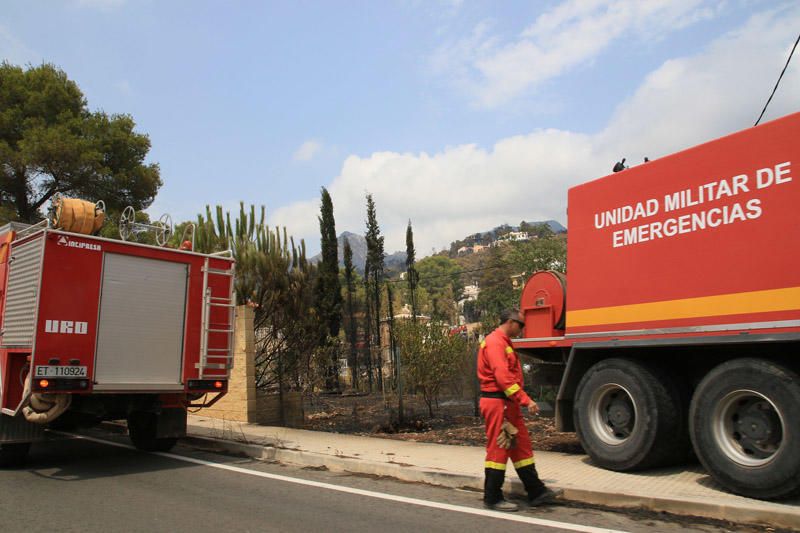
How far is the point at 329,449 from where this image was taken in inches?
347

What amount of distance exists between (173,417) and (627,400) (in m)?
6.36

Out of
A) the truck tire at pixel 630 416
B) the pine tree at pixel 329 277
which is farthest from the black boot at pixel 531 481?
the pine tree at pixel 329 277

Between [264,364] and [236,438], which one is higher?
[264,364]

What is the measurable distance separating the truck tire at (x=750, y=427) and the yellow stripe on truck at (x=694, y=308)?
0.50 metres

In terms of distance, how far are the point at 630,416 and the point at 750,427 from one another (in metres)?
1.34

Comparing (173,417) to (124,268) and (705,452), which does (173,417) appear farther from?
(705,452)

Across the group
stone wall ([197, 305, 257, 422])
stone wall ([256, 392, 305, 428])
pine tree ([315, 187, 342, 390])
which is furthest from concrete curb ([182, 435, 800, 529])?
pine tree ([315, 187, 342, 390])

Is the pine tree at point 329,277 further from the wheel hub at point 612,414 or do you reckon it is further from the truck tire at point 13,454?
the wheel hub at point 612,414

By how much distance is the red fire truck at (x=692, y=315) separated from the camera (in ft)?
17.7

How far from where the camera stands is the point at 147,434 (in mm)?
9172

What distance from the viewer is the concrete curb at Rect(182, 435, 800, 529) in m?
4.89

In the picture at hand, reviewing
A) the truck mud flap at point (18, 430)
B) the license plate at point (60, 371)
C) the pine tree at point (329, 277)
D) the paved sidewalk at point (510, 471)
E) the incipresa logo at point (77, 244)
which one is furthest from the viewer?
the pine tree at point (329, 277)

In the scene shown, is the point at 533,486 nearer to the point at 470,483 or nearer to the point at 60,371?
the point at 470,483

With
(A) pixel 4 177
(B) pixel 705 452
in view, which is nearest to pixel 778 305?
(B) pixel 705 452
